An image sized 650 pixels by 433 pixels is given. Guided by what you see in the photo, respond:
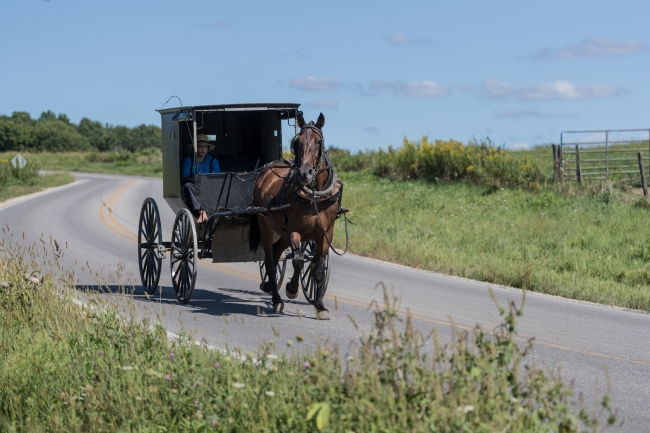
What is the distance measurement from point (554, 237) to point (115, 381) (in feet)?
48.8

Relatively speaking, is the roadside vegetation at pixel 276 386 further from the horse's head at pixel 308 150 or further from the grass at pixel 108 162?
the grass at pixel 108 162

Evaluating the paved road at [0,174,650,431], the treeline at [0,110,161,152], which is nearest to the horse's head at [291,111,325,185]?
the paved road at [0,174,650,431]

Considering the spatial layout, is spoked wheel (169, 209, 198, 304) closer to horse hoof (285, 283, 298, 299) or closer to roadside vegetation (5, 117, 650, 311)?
horse hoof (285, 283, 298, 299)

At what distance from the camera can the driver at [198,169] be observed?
12.0 m

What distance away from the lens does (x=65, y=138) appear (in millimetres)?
133000

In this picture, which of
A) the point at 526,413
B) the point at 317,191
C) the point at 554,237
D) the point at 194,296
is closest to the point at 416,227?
the point at 554,237

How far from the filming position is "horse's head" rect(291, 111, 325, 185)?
32.3 feet

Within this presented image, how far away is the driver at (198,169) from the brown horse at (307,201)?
118 centimetres

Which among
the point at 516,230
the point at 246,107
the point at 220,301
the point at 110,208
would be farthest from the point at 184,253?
the point at 110,208

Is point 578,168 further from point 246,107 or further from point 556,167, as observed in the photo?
point 246,107

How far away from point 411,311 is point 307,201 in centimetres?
219

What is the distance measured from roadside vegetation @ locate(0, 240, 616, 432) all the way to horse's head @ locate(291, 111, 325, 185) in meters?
2.87

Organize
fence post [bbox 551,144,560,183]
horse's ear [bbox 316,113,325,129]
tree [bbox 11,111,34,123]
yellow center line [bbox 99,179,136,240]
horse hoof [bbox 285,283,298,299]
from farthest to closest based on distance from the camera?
tree [bbox 11,111,34,123]
fence post [bbox 551,144,560,183]
yellow center line [bbox 99,179,136,240]
horse hoof [bbox 285,283,298,299]
horse's ear [bbox 316,113,325,129]

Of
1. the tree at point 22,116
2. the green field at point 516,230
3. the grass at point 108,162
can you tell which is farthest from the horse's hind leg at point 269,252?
the tree at point 22,116
